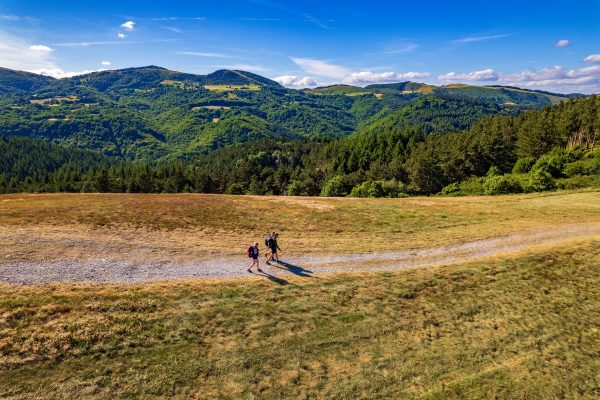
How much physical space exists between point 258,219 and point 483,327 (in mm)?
26773

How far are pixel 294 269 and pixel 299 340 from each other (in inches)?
348

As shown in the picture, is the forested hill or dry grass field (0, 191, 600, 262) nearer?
dry grass field (0, 191, 600, 262)

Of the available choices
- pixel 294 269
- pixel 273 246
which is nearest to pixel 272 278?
pixel 294 269

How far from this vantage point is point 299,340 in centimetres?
1964

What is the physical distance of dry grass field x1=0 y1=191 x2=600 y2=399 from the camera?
650 inches

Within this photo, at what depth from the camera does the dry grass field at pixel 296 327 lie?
1650 cm

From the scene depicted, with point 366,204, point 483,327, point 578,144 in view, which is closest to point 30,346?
point 483,327

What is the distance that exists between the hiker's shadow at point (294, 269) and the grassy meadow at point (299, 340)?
1125 mm

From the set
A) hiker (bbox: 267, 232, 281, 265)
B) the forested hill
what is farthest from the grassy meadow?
the forested hill

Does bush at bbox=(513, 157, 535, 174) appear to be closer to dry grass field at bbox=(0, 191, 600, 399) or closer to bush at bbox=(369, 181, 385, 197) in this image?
bush at bbox=(369, 181, 385, 197)

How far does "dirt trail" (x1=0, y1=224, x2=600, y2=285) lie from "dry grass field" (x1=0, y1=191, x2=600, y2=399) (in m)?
1.23

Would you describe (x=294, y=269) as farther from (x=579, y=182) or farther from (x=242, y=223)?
(x=579, y=182)

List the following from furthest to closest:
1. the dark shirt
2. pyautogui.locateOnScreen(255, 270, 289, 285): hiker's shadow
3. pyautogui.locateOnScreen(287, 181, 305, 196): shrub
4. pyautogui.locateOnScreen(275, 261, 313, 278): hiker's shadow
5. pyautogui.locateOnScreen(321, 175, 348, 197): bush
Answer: pyautogui.locateOnScreen(287, 181, 305, 196): shrub, pyautogui.locateOnScreen(321, 175, 348, 197): bush, the dark shirt, pyautogui.locateOnScreen(275, 261, 313, 278): hiker's shadow, pyautogui.locateOnScreen(255, 270, 289, 285): hiker's shadow

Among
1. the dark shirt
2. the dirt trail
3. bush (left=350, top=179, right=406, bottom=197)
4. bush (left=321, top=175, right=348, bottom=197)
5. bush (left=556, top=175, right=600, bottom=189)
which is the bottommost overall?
bush (left=321, top=175, right=348, bottom=197)
